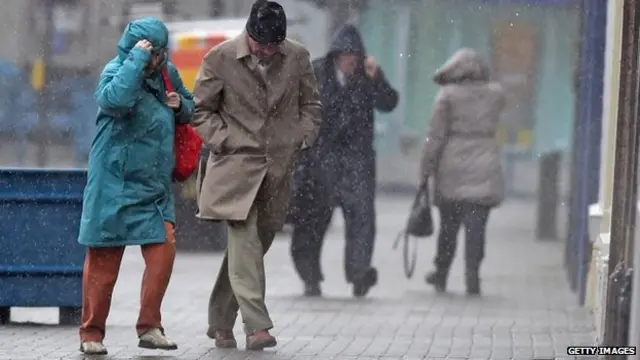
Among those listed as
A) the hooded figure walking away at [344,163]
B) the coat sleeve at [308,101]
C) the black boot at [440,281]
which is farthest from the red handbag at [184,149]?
the black boot at [440,281]

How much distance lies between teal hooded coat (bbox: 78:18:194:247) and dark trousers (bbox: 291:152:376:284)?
4207mm

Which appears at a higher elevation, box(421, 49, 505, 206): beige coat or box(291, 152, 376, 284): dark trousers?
box(421, 49, 505, 206): beige coat

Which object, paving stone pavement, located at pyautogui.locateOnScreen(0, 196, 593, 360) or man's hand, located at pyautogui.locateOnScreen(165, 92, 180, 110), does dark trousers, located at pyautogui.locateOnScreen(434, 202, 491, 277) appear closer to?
paving stone pavement, located at pyautogui.locateOnScreen(0, 196, 593, 360)

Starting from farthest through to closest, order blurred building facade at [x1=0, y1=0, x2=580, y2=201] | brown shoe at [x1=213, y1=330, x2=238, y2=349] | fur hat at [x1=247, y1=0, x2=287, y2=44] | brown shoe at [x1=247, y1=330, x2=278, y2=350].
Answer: blurred building facade at [x1=0, y1=0, x2=580, y2=201] → brown shoe at [x1=213, y1=330, x2=238, y2=349] → fur hat at [x1=247, y1=0, x2=287, y2=44] → brown shoe at [x1=247, y1=330, x2=278, y2=350]

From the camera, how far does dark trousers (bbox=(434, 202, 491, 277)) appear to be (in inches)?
553

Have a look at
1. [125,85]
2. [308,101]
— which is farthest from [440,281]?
[125,85]

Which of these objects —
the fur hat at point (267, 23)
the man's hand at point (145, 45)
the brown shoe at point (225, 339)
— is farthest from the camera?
the brown shoe at point (225, 339)

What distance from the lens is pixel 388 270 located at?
54.7 ft

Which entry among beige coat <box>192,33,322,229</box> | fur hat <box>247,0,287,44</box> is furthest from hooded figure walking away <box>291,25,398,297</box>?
fur hat <box>247,0,287,44</box>

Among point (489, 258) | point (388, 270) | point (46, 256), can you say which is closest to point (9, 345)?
point (46, 256)

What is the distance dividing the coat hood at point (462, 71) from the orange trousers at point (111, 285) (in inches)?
201

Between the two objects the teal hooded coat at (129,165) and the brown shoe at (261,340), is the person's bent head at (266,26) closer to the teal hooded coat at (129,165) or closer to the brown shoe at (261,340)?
the teal hooded coat at (129,165)

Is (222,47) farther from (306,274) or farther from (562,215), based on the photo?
(562,215)

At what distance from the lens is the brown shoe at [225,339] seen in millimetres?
9914
